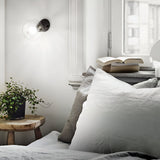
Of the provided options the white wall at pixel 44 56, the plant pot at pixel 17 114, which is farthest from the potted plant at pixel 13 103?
the white wall at pixel 44 56

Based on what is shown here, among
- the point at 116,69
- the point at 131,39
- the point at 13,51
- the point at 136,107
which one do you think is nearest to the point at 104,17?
the point at 131,39

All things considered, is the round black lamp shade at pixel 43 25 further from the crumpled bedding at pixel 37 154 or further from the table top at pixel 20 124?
the crumpled bedding at pixel 37 154

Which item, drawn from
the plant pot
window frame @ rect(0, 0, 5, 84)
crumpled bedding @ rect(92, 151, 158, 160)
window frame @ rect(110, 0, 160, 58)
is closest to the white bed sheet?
the plant pot

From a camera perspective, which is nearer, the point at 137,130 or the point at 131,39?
the point at 137,130

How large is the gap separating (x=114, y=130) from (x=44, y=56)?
3.94ft

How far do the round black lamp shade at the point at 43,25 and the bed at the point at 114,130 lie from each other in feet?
2.96

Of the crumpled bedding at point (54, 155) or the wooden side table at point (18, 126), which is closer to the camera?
the crumpled bedding at point (54, 155)

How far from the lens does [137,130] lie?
144 centimetres

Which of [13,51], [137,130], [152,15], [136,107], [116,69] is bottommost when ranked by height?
[137,130]

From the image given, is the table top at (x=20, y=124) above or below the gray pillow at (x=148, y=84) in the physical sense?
below

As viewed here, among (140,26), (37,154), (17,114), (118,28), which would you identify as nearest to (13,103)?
(17,114)

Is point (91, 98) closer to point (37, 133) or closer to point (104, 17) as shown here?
point (37, 133)

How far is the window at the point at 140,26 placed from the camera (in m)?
2.46

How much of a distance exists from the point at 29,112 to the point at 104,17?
989mm
